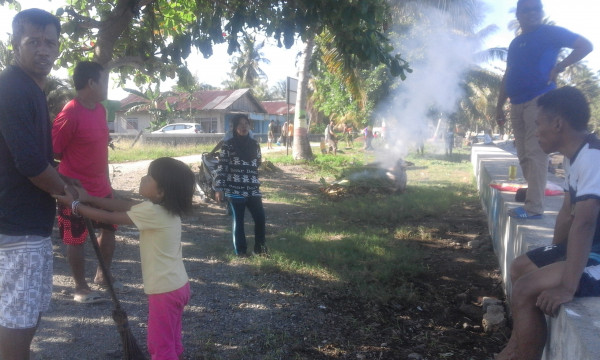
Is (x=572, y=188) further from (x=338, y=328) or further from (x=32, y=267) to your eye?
(x=32, y=267)

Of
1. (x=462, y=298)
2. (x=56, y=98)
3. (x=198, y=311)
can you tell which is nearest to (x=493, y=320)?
(x=462, y=298)

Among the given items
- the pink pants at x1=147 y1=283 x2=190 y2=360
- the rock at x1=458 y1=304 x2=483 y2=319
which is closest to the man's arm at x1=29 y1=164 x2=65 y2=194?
the pink pants at x1=147 y1=283 x2=190 y2=360

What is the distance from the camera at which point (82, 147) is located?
145 inches

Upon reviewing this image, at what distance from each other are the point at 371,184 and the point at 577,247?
813cm

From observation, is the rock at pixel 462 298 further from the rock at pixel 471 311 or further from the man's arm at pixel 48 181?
the man's arm at pixel 48 181

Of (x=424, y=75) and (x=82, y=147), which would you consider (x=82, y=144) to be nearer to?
(x=82, y=147)

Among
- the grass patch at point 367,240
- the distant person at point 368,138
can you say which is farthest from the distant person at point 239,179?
the distant person at point 368,138

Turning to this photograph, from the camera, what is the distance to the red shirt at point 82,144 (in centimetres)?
359

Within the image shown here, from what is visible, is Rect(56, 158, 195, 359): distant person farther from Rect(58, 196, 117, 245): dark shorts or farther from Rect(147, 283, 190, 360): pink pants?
Rect(58, 196, 117, 245): dark shorts

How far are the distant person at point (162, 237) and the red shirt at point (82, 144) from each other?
1.14 m

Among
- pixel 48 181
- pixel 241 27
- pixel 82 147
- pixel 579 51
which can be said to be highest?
pixel 241 27

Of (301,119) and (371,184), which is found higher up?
(301,119)

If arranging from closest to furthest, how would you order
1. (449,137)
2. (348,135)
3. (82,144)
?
1. (82,144)
2. (449,137)
3. (348,135)

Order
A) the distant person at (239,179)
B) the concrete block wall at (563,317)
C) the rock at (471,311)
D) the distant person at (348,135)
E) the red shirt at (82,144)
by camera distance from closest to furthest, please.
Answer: the concrete block wall at (563,317) < the red shirt at (82,144) < the rock at (471,311) < the distant person at (239,179) < the distant person at (348,135)
